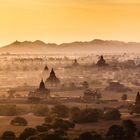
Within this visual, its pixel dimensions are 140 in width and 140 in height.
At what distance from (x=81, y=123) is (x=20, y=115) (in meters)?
10.5

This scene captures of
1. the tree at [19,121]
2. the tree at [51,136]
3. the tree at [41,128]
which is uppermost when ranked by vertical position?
the tree at [51,136]

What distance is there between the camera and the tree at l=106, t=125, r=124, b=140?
7081cm

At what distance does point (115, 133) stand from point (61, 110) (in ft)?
63.7

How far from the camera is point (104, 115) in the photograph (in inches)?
3435

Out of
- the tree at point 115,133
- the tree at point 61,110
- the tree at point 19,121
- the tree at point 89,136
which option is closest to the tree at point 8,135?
the tree at point 89,136

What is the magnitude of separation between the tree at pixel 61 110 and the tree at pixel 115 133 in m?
16.1

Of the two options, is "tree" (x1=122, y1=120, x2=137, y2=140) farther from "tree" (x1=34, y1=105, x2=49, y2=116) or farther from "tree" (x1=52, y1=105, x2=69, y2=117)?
"tree" (x1=34, y1=105, x2=49, y2=116)

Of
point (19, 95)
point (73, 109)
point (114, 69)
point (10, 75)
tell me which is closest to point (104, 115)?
point (73, 109)

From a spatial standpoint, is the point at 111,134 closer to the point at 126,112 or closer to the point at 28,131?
the point at 28,131

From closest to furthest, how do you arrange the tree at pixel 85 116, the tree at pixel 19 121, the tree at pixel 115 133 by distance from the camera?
the tree at pixel 115 133, the tree at pixel 19 121, the tree at pixel 85 116

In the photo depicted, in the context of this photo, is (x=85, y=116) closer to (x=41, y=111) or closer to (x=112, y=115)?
(x=112, y=115)

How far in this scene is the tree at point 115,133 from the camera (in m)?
70.8

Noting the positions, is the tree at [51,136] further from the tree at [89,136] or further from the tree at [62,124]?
the tree at [62,124]

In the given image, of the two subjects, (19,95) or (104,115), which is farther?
(19,95)
